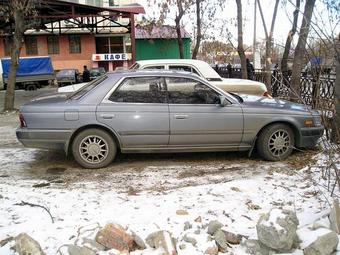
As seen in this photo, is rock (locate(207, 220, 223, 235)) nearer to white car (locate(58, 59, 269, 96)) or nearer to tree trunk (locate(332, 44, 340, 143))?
tree trunk (locate(332, 44, 340, 143))

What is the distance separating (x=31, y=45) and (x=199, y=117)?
4028 cm

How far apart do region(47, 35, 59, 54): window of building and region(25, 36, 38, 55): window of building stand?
1196mm

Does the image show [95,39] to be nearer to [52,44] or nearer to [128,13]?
[52,44]

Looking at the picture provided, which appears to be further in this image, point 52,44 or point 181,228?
point 52,44

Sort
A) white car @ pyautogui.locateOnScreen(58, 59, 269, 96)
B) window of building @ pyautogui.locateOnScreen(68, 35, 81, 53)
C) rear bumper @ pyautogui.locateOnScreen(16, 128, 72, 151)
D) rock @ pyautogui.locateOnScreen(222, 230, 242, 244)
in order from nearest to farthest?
rock @ pyautogui.locateOnScreen(222, 230, 242, 244), rear bumper @ pyautogui.locateOnScreen(16, 128, 72, 151), white car @ pyautogui.locateOnScreen(58, 59, 269, 96), window of building @ pyautogui.locateOnScreen(68, 35, 81, 53)

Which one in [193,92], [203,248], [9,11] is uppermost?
[9,11]

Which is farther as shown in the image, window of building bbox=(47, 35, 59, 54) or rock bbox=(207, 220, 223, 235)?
window of building bbox=(47, 35, 59, 54)

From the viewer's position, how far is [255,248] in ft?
13.5

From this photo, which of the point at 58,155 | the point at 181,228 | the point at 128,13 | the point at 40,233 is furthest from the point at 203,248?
the point at 128,13

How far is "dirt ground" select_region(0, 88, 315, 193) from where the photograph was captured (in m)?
6.42

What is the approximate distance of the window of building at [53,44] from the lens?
147 ft

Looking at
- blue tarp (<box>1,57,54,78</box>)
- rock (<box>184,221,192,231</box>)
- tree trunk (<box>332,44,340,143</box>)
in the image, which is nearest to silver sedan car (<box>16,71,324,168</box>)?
tree trunk (<box>332,44,340,143</box>)

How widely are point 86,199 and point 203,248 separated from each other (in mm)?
1958

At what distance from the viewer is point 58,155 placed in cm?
807
